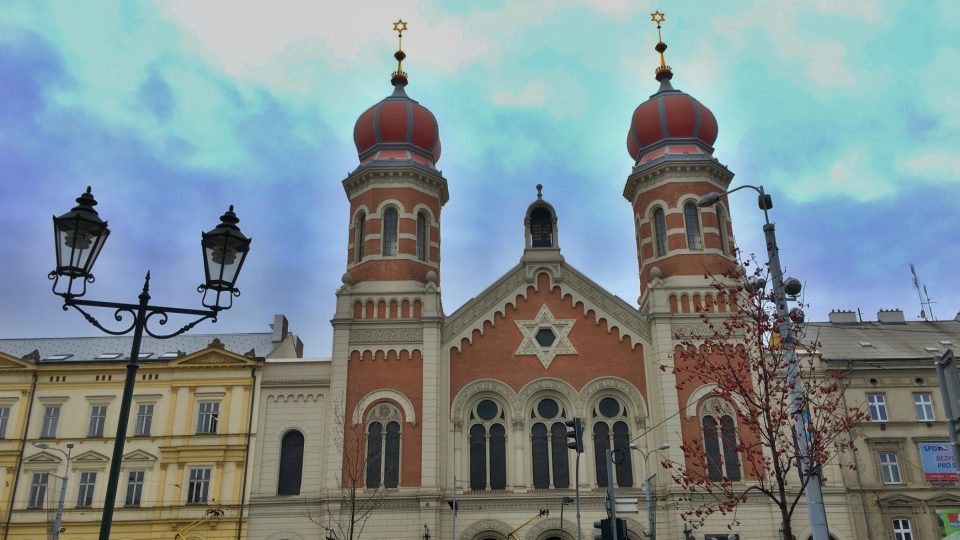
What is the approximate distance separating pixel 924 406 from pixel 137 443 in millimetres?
36149

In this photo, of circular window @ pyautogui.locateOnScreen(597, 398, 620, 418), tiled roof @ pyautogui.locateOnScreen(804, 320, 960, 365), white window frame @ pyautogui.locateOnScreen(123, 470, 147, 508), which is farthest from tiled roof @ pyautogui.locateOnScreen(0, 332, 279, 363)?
tiled roof @ pyautogui.locateOnScreen(804, 320, 960, 365)

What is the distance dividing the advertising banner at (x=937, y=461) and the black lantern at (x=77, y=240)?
120 feet

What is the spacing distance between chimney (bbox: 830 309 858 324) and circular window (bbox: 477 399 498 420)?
22217 mm

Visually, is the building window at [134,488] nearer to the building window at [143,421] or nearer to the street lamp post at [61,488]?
the building window at [143,421]

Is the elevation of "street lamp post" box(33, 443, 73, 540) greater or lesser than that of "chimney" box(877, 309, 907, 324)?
lesser

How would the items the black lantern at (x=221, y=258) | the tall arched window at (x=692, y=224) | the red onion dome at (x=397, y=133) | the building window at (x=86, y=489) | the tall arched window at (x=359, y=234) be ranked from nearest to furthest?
1. the black lantern at (x=221, y=258)
2. the building window at (x=86, y=489)
3. the tall arched window at (x=692, y=224)
4. the tall arched window at (x=359, y=234)
5. the red onion dome at (x=397, y=133)

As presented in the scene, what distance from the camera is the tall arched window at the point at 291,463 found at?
35875 mm

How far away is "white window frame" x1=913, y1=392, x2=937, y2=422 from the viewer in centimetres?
3778

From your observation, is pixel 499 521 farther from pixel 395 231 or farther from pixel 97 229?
pixel 97 229

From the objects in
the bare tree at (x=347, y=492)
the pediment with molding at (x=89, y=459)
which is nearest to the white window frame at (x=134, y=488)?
the pediment with molding at (x=89, y=459)

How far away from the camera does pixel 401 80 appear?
4575 centimetres

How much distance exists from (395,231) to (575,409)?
40.5 feet

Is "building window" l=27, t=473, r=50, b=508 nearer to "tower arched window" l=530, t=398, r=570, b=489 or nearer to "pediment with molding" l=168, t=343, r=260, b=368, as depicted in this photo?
"pediment with molding" l=168, t=343, r=260, b=368

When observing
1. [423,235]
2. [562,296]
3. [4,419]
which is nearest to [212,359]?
[4,419]
